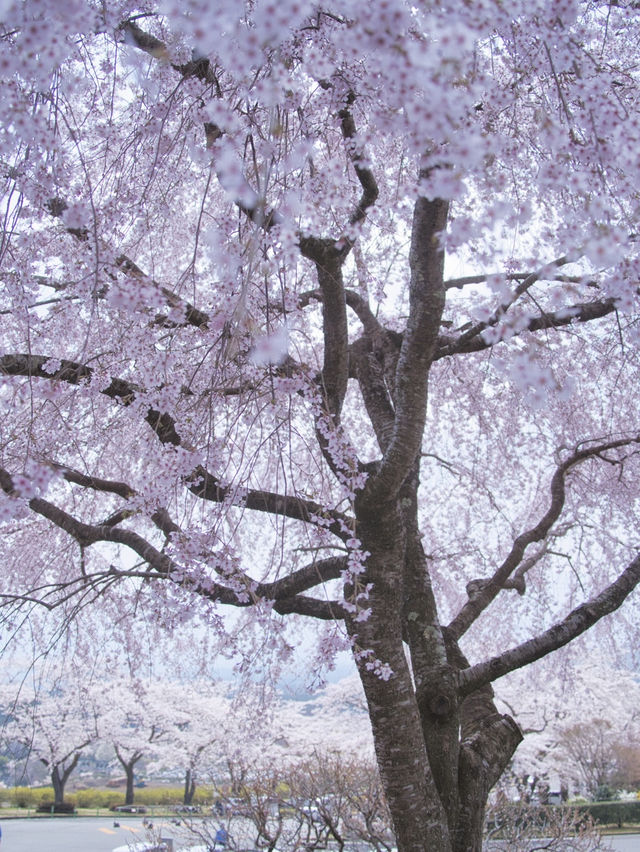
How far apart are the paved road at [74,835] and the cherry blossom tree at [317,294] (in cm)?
717

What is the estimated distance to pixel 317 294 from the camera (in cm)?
477

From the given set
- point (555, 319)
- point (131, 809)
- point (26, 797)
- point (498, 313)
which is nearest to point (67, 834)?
point (131, 809)

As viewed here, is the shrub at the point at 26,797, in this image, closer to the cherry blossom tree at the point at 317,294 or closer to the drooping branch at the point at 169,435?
the cherry blossom tree at the point at 317,294

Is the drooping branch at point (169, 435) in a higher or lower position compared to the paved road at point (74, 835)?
higher

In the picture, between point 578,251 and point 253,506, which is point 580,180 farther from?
point 253,506

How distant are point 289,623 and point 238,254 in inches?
250

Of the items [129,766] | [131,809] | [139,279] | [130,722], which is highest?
[139,279]

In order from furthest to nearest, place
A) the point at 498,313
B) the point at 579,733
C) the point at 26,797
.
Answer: the point at 26,797, the point at 579,733, the point at 498,313

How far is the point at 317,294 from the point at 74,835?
13.4m

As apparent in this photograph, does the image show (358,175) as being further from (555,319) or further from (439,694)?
(439,694)

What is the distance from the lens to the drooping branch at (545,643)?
11.9ft

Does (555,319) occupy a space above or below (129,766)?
above

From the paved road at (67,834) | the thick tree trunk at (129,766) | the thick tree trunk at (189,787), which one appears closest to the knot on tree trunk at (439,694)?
the paved road at (67,834)

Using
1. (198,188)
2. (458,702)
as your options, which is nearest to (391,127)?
(458,702)
